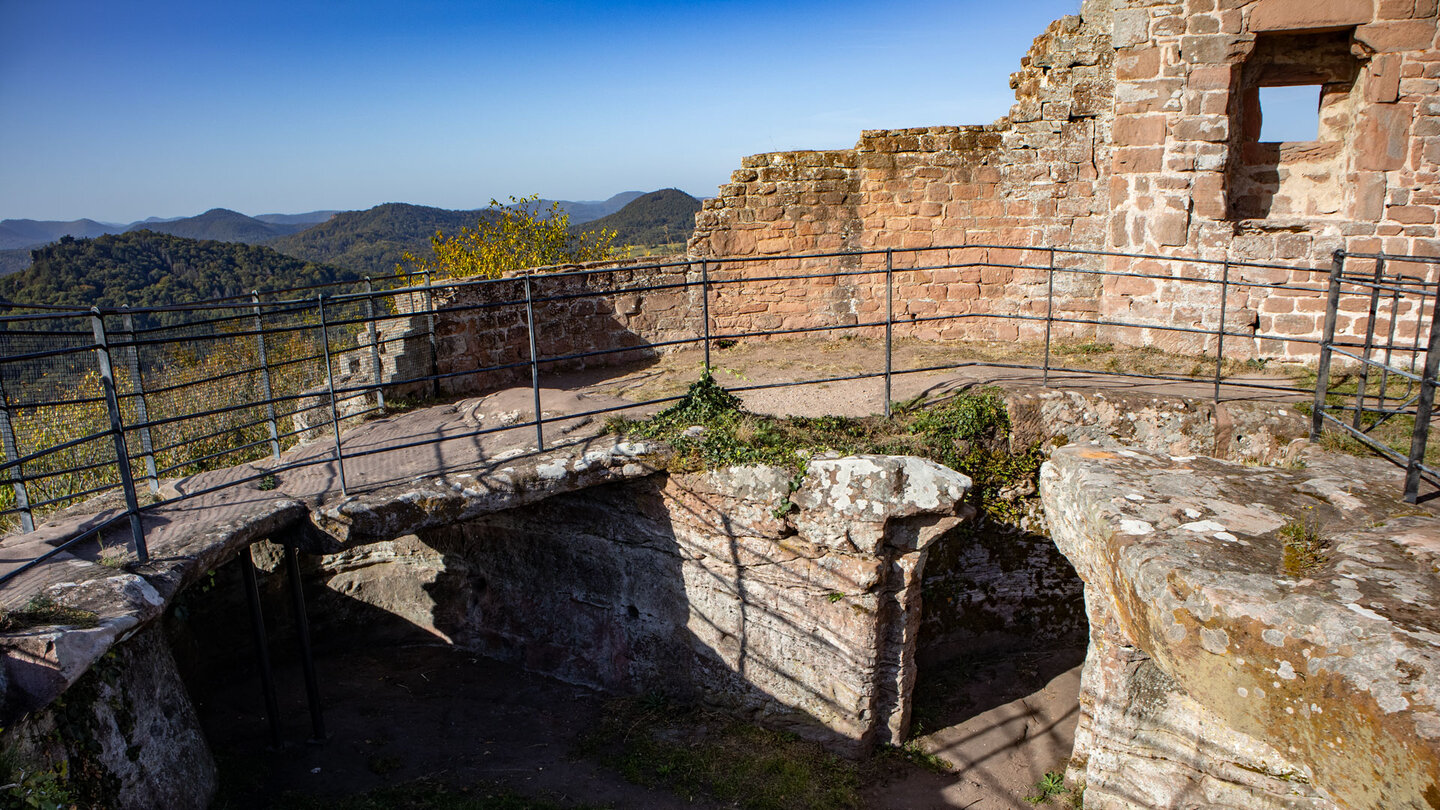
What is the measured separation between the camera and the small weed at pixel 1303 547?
12.1 feet

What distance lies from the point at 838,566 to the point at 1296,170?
6616mm

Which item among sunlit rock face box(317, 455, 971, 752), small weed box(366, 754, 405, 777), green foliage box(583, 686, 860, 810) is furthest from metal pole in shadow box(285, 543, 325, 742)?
green foliage box(583, 686, 860, 810)

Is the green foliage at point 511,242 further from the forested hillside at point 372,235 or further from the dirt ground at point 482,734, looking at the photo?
the forested hillside at point 372,235

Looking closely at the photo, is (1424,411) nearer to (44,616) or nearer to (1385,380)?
(1385,380)

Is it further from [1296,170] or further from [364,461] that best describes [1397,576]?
[1296,170]

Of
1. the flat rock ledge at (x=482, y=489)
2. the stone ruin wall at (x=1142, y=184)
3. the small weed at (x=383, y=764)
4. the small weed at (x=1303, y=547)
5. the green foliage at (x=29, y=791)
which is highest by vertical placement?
the stone ruin wall at (x=1142, y=184)

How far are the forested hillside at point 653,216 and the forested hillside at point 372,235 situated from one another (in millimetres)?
9001

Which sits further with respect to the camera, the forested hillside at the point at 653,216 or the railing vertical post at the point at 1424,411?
the forested hillside at the point at 653,216

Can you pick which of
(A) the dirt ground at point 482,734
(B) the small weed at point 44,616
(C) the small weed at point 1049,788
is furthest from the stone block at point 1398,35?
(B) the small weed at point 44,616

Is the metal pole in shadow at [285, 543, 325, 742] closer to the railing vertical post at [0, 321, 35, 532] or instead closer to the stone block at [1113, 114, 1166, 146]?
the railing vertical post at [0, 321, 35, 532]

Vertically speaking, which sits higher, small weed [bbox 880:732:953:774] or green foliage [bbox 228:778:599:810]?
green foliage [bbox 228:778:599:810]

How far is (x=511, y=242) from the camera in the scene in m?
21.6

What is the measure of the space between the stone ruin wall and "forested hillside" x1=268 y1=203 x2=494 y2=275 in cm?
4188

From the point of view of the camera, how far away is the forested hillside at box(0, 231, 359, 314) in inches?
969
